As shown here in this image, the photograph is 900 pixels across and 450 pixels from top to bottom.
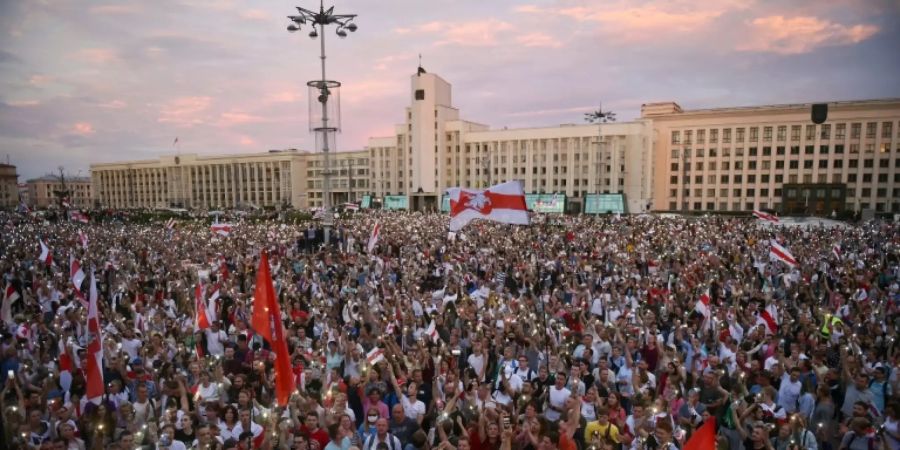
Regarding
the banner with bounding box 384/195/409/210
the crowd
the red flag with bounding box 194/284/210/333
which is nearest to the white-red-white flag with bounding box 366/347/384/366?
the crowd

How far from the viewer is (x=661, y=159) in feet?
250

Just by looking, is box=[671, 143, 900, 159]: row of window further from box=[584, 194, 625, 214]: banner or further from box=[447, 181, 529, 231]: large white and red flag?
box=[447, 181, 529, 231]: large white and red flag

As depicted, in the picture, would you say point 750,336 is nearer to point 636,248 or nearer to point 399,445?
point 399,445

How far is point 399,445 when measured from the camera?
5.65 m

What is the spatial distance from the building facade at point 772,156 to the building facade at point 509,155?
5.83 metres

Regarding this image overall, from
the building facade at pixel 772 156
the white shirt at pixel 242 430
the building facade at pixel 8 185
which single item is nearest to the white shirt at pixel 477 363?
the white shirt at pixel 242 430

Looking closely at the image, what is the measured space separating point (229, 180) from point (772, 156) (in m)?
99.8

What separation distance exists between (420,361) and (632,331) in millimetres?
3849

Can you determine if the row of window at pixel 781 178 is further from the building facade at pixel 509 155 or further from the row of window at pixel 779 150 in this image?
the building facade at pixel 509 155

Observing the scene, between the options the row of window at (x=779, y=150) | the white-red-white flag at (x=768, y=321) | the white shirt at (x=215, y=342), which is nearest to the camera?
the white shirt at (x=215, y=342)

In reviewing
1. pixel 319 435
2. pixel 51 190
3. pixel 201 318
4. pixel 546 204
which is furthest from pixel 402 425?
pixel 51 190

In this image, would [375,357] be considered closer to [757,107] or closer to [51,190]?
[757,107]

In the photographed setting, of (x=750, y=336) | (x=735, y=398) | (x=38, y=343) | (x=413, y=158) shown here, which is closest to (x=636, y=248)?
(x=750, y=336)

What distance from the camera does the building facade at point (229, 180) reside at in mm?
98188
